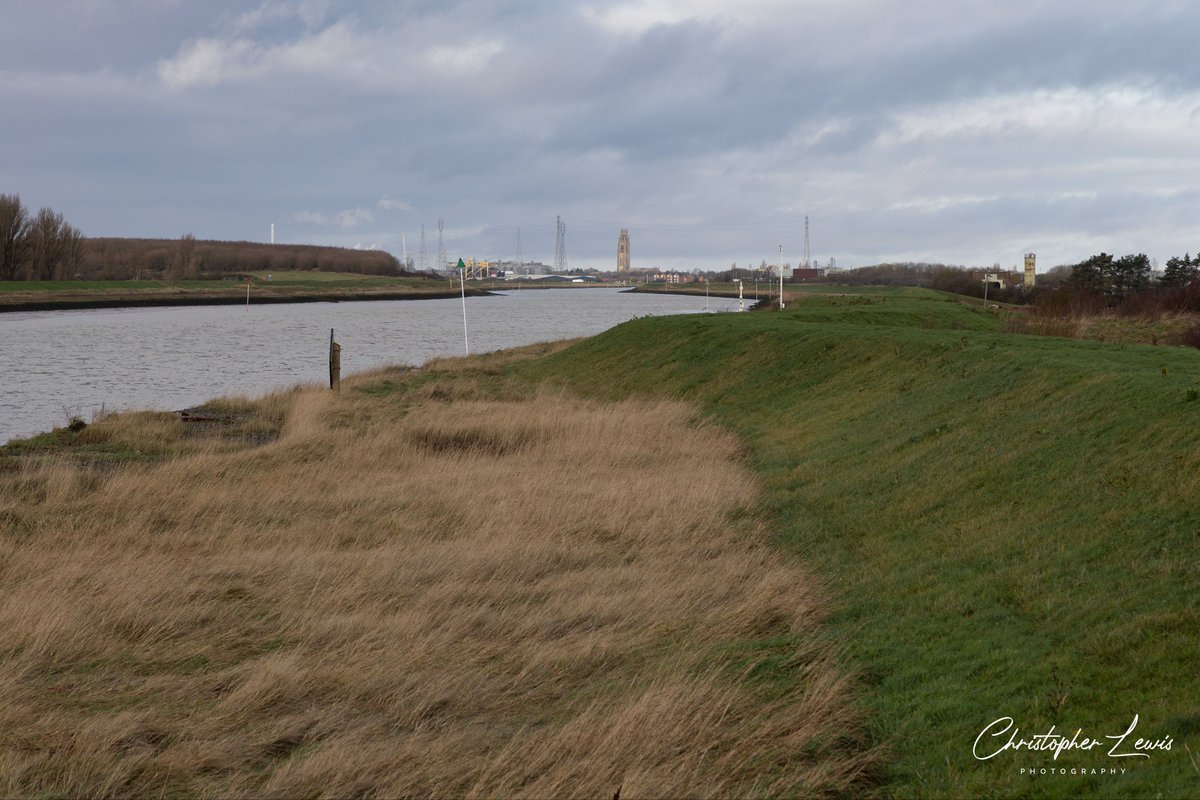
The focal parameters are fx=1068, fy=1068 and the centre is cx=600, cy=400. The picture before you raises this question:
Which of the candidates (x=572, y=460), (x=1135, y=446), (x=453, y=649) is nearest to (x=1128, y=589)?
(x=1135, y=446)

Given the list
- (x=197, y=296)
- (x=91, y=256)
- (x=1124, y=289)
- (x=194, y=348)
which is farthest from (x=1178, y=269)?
(x=91, y=256)

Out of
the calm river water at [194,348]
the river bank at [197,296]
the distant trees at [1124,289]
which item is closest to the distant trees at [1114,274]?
the distant trees at [1124,289]

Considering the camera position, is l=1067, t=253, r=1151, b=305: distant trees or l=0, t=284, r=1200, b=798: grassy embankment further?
l=1067, t=253, r=1151, b=305: distant trees

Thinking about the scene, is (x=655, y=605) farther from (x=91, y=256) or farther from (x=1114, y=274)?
(x=91, y=256)

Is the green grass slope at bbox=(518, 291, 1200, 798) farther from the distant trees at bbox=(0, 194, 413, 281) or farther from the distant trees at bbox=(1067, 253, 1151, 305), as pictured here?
the distant trees at bbox=(0, 194, 413, 281)

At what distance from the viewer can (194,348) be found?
65562 millimetres

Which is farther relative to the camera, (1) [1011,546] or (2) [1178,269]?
(2) [1178,269]

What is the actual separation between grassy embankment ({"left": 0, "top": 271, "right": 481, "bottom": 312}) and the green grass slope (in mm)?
110167

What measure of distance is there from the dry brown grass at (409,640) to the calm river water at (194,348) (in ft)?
58.9

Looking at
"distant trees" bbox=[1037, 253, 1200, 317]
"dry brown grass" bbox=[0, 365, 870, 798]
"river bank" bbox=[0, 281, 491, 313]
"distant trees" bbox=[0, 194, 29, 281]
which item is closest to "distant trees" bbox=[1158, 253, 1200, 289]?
"distant trees" bbox=[1037, 253, 1200, 317]

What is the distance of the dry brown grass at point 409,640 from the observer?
Answer: 651cm

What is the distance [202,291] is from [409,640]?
149890 mm

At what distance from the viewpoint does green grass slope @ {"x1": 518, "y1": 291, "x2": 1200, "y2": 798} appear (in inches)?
251

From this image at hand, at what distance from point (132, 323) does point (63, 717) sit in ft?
307
